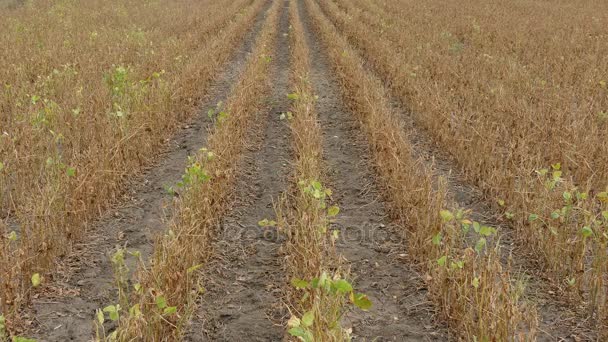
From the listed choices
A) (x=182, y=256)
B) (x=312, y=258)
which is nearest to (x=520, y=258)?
(x=312, y=258)

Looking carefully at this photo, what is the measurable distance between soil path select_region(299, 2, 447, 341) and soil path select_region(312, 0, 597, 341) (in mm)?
643

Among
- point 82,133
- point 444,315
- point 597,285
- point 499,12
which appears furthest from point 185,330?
point 499,12

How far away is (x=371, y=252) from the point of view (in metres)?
3.89

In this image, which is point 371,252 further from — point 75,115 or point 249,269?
point 75,115

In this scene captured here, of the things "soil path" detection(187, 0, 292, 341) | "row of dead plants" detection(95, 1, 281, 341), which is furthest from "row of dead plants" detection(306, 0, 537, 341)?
"row of dead plants" detection(95, 1, 281, 341)

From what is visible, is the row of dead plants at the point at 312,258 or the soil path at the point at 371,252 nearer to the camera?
the row of dead plants at the point at 312,258

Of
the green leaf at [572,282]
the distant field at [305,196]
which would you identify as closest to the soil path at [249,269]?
the distant field at [305,196]

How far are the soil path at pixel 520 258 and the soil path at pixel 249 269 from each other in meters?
1.51

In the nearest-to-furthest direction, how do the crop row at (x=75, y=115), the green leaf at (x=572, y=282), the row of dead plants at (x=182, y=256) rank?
the row of dead plants at (x=182, y=256) < the green leaf at (x=572, y=282) < the crop row at (x=75, y=115)

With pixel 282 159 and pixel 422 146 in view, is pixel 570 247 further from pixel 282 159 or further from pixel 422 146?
pixel 282 159

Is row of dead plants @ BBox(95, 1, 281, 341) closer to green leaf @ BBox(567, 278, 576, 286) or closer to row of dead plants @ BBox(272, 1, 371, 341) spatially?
row of dead plants @ BBox(272, 1, 371, 341)

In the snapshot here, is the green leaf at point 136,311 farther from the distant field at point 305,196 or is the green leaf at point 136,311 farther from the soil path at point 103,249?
the soil path at point 103,249

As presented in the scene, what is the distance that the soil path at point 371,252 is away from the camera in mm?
3082

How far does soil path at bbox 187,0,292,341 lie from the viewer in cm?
307
